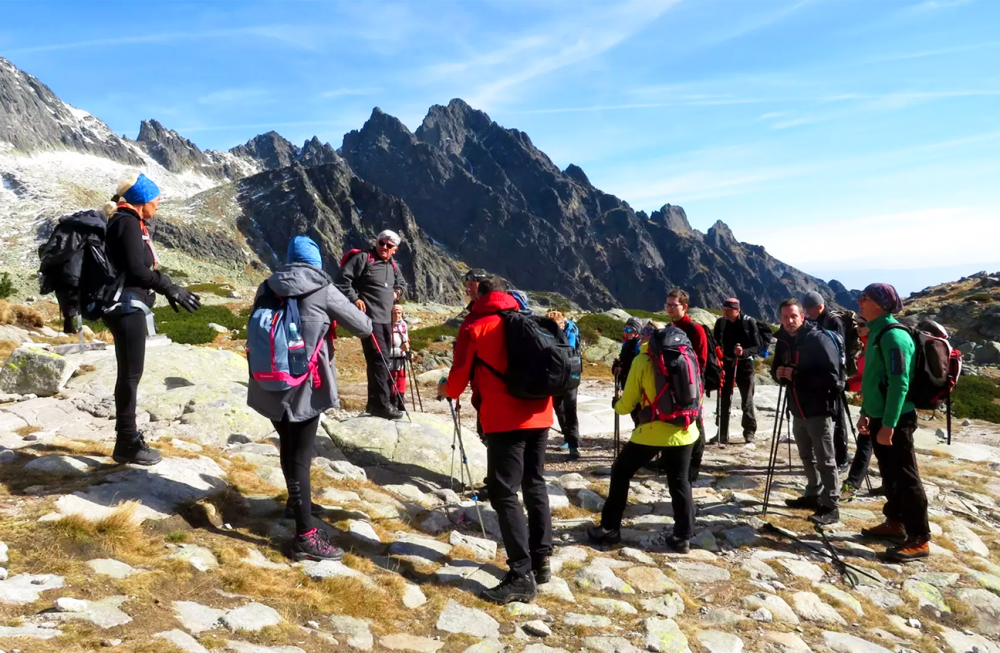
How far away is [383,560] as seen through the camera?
5.59 meters

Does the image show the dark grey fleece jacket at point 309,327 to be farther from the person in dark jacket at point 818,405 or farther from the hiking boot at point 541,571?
the person in dark jacket at point 818,405

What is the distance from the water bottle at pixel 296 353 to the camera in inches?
194

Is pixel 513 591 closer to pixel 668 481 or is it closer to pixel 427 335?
pixel 668 481

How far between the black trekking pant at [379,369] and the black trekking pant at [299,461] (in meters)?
3.63

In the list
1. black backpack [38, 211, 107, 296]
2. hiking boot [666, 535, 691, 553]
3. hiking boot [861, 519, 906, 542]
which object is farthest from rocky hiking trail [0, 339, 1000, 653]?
black backpack [38, 211, 107, 296]

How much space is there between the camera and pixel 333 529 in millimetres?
6020

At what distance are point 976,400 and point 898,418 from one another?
680 inches

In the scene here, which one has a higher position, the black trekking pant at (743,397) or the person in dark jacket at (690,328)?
the person in dark jacket at (690,328)

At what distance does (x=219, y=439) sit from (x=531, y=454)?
529 cm

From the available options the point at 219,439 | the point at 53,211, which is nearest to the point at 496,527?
the point at 219,439

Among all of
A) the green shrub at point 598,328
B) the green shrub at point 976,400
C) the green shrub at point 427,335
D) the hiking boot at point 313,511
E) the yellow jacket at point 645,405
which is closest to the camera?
the hiking boot at point 313,511

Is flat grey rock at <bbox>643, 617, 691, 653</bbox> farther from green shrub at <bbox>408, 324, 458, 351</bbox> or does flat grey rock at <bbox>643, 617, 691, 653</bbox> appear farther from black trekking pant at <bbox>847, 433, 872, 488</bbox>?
green shrub at <bbox>408, 324, 458, 351</bbox>

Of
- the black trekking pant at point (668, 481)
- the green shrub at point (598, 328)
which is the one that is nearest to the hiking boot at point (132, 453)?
the black trekking pant at point (668, 481)

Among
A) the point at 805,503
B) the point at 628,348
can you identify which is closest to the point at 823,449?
the point at 805,503
